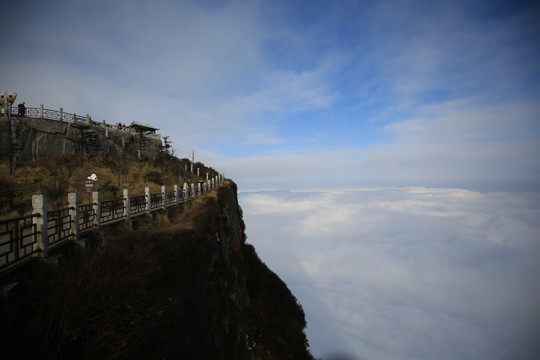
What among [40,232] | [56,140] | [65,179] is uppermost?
[56,140]

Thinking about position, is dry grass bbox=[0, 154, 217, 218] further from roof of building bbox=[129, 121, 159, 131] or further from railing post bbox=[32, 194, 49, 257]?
railing post bbox=[32, 194, 49, 257]

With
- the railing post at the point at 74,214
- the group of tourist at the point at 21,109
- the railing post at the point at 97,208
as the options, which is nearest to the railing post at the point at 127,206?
the railing post at the point at 97,208

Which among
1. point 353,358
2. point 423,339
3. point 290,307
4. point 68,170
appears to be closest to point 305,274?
point 353,358

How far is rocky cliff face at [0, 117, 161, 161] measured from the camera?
69.2 ft

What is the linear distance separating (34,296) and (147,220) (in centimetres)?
678

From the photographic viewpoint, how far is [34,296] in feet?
16.0

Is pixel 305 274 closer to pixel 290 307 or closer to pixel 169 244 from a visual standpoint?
pixel 290 307

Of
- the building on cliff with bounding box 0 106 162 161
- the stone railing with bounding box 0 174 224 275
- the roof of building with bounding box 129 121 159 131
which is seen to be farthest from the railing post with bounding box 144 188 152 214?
Answer: the roof of building with bounding box 129 121 159 131

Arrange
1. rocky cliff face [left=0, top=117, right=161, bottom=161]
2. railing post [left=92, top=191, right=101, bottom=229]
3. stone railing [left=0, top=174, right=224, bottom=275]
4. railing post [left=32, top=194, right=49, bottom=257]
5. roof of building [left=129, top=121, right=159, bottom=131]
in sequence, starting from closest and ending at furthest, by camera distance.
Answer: stone railing [left=0, top=174, right=224, bottom=275] → railing post [left=32, top=194, right=49, bottom=257] → railing post [left=92, top=191, right=101, bottom=229] → rocky cliff face [left=0, top=117, right=161, bottom=161] → roof of building [left=129, top=121, right=159, bottom=131]

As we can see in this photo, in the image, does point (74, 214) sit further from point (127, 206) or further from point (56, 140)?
point (56, 140)

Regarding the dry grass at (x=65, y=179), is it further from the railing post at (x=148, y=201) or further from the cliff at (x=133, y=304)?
the cliff at (x=133, y=304)

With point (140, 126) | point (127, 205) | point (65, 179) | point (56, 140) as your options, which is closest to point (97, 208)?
point (127, 205)

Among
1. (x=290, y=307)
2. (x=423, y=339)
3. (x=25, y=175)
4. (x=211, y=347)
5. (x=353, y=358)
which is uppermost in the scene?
(x=25, y=175)

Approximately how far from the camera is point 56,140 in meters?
24.2
